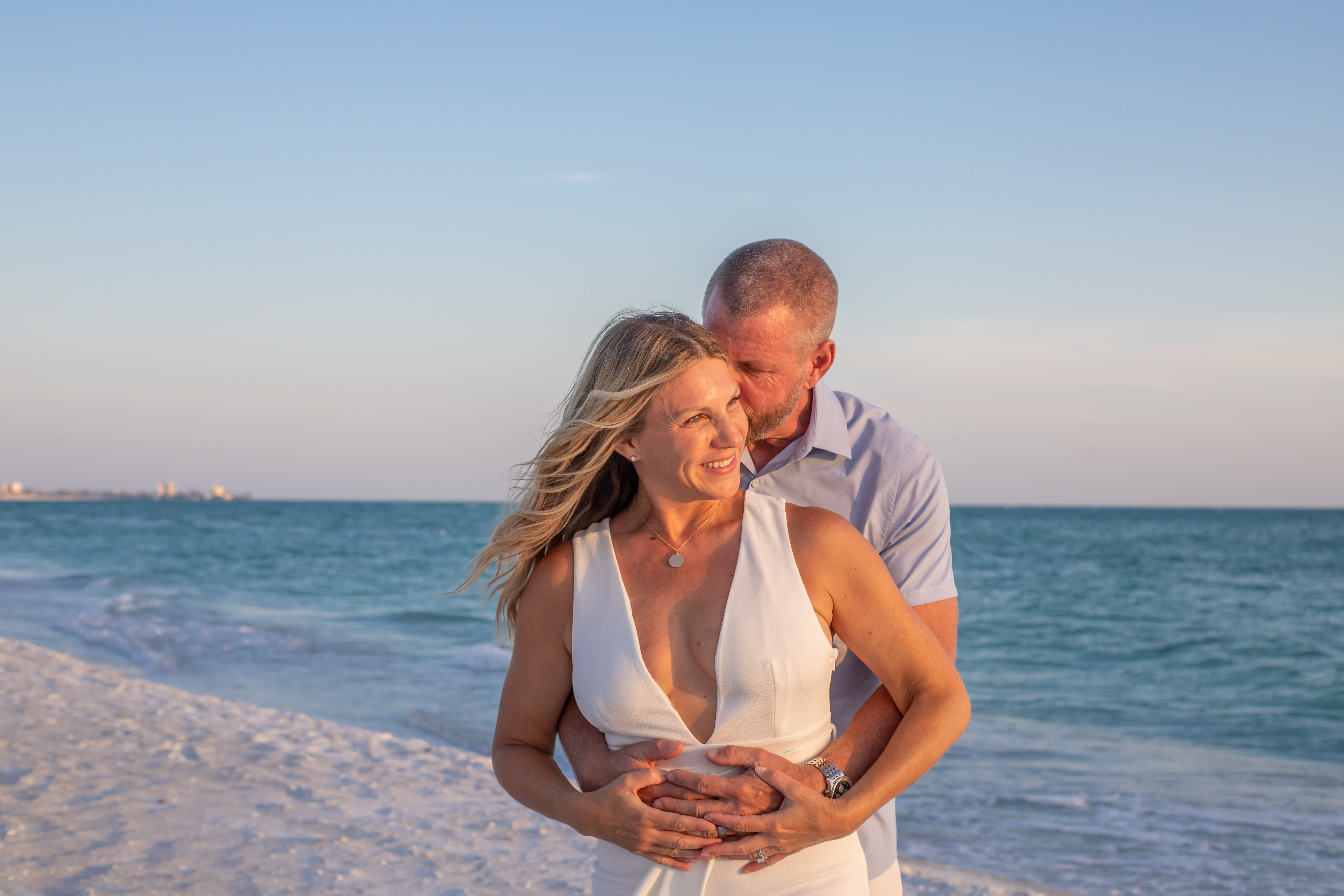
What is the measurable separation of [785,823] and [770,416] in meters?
0.95

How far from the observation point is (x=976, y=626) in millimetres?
19234

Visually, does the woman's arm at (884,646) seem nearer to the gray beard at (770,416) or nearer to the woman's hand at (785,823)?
the woman's hand at (785,823)

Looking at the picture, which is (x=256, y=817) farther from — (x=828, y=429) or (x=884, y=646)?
(x=884, y=646)

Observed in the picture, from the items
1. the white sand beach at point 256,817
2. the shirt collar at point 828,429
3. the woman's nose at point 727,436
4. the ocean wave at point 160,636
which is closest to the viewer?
the woman's nose at point 727,436

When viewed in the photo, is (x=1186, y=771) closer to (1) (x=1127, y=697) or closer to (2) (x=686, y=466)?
(1) (x=1127, y=697)

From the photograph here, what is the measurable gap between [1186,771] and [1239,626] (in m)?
12.4

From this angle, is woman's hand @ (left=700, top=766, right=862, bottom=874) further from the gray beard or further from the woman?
the gray beard

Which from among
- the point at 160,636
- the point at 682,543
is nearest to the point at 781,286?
the point at 682,543

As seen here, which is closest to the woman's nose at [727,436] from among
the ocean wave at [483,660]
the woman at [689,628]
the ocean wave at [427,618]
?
the woman at [689,628]

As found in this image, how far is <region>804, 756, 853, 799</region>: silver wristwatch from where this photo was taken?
207cm

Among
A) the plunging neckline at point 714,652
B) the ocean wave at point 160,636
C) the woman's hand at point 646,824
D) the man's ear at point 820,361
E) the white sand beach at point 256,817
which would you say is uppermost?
the man's ear at point 820,361

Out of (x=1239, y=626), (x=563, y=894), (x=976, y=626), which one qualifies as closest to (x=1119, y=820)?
(x=563, y=894)

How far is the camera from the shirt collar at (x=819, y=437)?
2559 mm

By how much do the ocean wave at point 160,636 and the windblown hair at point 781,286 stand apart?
11.3 meters
